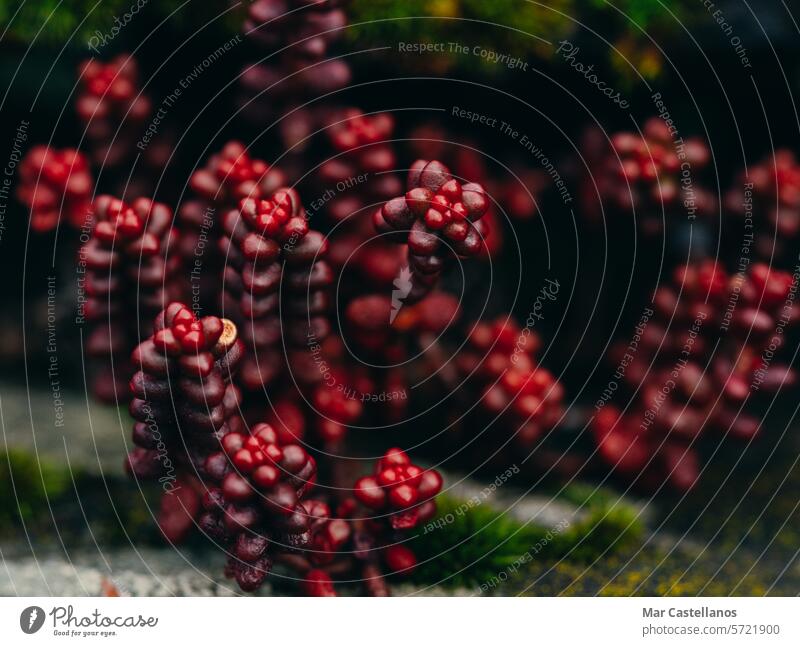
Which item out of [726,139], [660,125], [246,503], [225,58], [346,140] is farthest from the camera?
[726,139]

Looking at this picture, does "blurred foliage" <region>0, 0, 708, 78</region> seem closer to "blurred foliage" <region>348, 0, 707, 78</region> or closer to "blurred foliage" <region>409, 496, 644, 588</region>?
"blurred foliage" <region>348, 0, 707, 78</region>

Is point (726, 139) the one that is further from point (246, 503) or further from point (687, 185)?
point (246, 503)

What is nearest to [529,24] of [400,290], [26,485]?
[400,290]

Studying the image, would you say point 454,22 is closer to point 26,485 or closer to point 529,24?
point 529,24

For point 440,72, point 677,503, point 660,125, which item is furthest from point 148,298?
point 677,503
